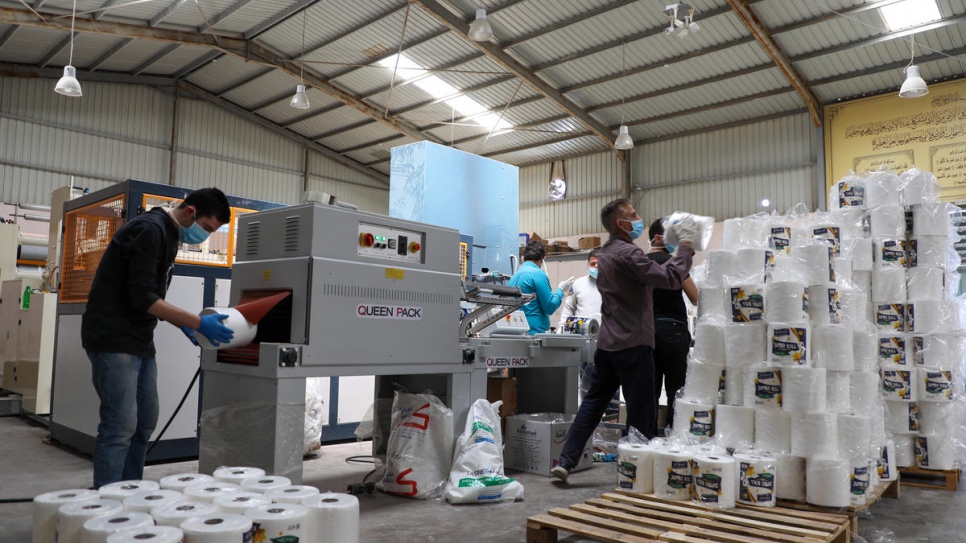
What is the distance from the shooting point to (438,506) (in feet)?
10.8

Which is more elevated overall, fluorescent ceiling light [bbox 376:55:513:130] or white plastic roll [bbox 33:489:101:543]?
fluorescent ceiling light [bbox 376:55:513:130]

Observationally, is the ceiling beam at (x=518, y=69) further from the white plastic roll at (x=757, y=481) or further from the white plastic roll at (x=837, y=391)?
the white plastic roll at (x=757, y=481)

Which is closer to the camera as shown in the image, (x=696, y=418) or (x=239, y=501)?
(x=239, y=501)

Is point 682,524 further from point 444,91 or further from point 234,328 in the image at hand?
point 444,91

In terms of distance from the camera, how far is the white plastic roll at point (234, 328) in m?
2.74

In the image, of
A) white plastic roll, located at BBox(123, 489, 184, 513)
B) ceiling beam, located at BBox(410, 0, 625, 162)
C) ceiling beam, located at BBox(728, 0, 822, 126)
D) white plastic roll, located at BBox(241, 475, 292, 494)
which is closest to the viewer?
white plastic roll, located at BBox(123, 489, 184, 513)

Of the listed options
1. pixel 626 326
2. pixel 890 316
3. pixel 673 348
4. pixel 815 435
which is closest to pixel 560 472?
pixel 626 326

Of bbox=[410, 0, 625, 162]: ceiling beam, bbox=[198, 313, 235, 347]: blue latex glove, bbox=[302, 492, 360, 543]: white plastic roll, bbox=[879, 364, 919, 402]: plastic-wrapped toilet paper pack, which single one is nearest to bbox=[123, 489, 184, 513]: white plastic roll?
bbox=[302, 492, 360, 543]: white plastic roll

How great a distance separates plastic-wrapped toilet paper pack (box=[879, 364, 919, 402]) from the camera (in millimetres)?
4031

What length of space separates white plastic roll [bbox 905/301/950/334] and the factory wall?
13.3m

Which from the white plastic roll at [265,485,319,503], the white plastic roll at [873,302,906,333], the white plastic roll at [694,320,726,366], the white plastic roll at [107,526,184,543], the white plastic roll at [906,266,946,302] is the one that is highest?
the white plastic roll at [906,266,946,302]

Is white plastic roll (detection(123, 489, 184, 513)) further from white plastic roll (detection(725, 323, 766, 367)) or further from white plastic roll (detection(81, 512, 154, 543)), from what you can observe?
white plastic roll (detection(725, 323, 766, 367))

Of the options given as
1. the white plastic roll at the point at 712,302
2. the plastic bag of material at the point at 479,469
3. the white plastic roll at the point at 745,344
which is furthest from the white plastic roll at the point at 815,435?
the plastic bag of material at the point at 479,469

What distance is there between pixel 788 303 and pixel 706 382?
56 centimetres
